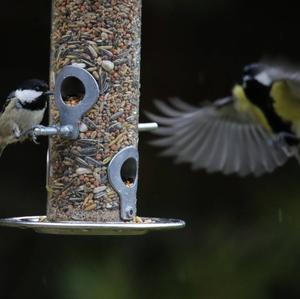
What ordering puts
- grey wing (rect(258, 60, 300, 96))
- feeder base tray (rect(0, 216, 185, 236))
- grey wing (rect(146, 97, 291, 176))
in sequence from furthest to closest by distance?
grey wing (rect(146, 97, 291, 176)), grey wing (rect(258, 60, 300, 96)), feeder base tray (rect(0, 216, 185, 236))

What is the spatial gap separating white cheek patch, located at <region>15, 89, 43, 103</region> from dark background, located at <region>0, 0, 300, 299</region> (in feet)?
7.76

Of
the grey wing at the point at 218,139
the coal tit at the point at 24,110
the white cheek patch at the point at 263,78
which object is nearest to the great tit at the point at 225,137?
the grey wing at the point at 218,139

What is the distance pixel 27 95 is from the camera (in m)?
3.90

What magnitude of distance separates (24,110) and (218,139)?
2.08 metres

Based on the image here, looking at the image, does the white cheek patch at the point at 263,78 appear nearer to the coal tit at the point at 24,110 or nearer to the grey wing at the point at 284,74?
the grey wing at the point at 284,74

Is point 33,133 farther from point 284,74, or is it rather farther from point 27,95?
point 284,74

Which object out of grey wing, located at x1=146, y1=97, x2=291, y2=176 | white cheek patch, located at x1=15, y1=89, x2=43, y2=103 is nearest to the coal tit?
white cheek patch, located at x1=15, y1=89, x2=43, y2=103

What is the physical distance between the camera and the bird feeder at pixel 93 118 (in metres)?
3.73

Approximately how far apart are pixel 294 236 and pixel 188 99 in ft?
3.73

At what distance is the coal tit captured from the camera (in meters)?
3.84

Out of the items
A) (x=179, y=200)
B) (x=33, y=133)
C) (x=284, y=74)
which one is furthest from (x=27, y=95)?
(x=179, y=200)

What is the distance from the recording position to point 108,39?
3.79 m

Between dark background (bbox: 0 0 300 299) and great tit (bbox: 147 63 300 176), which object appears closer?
Answer: great tit (bbox: 147 63 300 176)

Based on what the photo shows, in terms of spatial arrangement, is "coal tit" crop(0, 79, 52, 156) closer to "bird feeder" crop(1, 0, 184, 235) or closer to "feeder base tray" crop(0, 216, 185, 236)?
"bird feeder" crop(1, 0, 184, 235)
